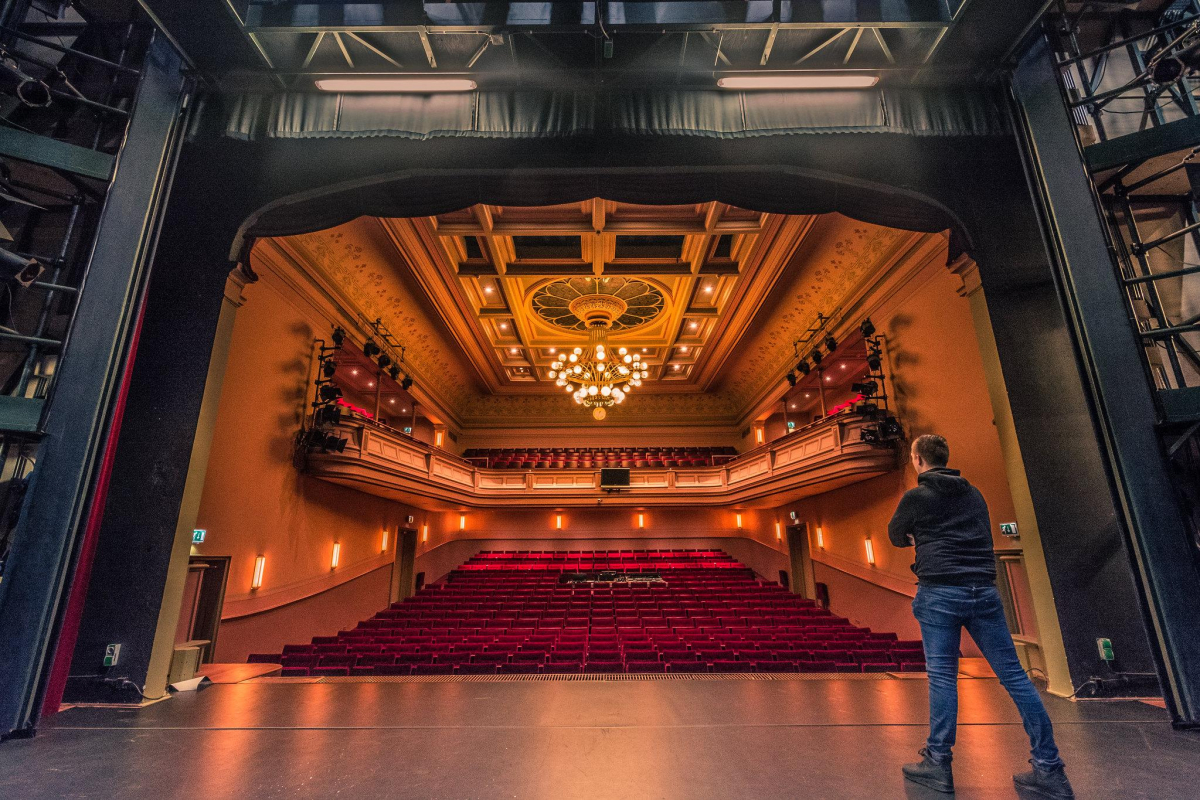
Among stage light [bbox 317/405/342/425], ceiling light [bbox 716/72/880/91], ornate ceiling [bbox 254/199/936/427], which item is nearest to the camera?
ceiling light [bbox 716/72/880/91]

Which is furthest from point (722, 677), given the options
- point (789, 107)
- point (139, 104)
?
point (139, 104)

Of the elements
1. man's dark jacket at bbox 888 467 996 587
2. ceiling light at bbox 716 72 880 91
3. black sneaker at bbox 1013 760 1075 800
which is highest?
ceiling light at bbox 716 72 880 91

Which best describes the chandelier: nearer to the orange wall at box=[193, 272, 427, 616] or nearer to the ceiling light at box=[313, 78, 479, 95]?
the orange wall at box=[193, 272, 427, 616]

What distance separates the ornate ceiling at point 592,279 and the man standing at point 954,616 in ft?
19.1

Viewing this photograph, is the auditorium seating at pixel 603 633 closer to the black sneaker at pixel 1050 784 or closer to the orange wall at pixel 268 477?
the orange wall at pixel 268 477

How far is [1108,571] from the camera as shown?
3068 mm

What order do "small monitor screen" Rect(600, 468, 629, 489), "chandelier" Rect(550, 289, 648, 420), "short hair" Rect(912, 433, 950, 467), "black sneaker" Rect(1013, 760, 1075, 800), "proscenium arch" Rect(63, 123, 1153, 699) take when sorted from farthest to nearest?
"small monitor screen" Rect(600, 468, 629, 489) → "chandelier" Rect(550, 289, 648, 420) → "proscenium arch" Rect(63, 123, 1153, 699) → "short hair" Rect(912, 433, 950, 467) → "black sneaker" Rect(1013, 760, 1075, 800)

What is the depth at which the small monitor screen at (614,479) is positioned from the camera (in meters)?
11.6

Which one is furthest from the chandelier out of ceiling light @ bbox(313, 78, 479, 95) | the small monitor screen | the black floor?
the black floor

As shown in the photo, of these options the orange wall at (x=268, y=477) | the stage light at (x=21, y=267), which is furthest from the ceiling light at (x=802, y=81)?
the orange wall at (x=268, y=477)

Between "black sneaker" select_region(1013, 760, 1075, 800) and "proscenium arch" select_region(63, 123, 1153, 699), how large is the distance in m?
1.96

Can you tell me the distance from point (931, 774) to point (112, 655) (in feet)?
14.2

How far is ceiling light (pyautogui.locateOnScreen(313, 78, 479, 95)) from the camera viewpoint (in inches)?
134

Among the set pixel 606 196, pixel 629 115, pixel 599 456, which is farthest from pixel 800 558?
pixel 629 115
